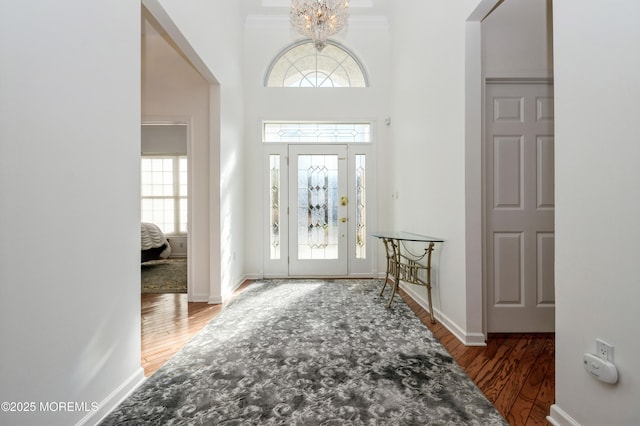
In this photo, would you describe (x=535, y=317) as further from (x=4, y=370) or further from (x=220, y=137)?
(x=220, y=137)

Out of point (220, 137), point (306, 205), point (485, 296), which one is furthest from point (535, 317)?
point (220, 137)

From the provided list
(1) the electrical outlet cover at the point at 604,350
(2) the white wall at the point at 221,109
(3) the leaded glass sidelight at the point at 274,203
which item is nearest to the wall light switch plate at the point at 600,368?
(1) the electrical outlet cover at the point at 604,350

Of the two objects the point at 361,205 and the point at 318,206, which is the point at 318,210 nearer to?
the point at 318,206

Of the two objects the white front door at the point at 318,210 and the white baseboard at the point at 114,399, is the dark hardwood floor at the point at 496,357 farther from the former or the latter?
the white front door at the point at 318,210

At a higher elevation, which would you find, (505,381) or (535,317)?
(535,317)

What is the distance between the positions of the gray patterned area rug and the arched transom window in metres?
3.52

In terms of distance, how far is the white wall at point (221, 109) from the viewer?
242cm

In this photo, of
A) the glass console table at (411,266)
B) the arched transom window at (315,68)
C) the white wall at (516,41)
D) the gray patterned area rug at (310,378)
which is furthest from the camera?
Answer: the arched transom window at (315,68)

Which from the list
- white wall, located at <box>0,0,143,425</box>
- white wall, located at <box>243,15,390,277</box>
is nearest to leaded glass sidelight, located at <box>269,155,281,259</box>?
white wall, located at <box>243,15,390,277</box>

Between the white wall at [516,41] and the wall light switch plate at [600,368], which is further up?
the white wall at [516,41]

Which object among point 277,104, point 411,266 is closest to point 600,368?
point 411,266

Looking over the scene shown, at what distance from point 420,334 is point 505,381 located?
0.69 metres

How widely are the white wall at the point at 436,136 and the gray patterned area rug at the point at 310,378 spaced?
545mm

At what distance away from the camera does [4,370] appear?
3.28 feet
